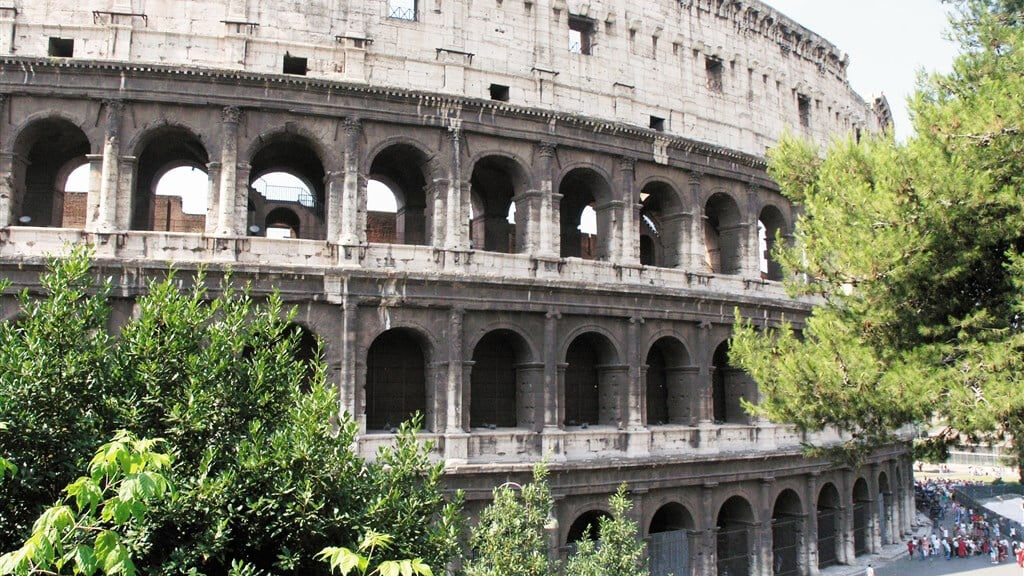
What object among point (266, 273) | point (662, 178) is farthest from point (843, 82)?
point (266, 273)

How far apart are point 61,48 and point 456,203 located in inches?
323

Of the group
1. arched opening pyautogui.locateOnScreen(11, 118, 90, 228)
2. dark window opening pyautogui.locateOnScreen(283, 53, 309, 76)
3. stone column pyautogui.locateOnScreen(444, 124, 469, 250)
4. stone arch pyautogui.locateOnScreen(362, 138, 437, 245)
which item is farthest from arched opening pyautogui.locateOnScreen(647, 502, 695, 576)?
arched opening pyautogui.locateOnScreen(11, 118, 90, 228)

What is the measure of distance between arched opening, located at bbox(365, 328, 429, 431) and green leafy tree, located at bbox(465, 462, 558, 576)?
18.6 ft

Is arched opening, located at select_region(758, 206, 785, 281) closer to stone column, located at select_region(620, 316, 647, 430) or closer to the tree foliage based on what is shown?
stone column, located at select_region(620, 316, 647, 430)

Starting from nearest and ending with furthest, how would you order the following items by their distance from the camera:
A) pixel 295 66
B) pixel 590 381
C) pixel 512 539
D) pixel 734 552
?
pixel 512 539
pixel 295 66
pixel 590 381
pixel 734 552

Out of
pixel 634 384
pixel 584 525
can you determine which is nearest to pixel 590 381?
pixel 634 384

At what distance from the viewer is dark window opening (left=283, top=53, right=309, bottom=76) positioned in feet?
52.5

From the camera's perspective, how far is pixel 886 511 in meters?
24.6

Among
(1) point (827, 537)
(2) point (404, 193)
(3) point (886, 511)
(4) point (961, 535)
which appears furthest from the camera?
(4) point (961, 535)

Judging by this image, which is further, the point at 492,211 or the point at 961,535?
the point at 961,535

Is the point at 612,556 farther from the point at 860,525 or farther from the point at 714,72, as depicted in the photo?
the point at 860,525

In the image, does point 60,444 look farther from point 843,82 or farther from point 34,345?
point 843,82

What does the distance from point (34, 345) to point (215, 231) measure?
26.6 feet

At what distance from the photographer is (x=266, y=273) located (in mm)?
14828
